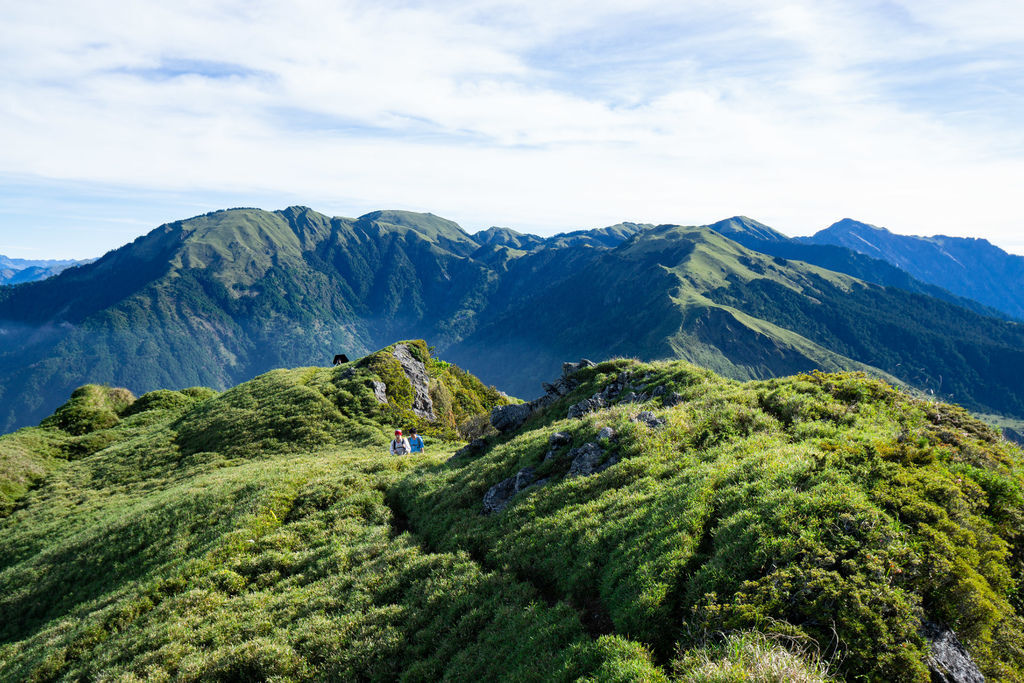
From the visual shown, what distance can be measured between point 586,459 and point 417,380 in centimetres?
4238

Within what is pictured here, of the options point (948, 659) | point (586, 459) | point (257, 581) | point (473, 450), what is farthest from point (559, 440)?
point (948, 659)

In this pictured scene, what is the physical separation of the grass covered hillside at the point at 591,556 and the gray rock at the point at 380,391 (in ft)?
58.0

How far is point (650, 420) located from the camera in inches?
867

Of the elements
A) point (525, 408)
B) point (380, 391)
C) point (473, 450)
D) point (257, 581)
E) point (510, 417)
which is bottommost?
point (257, 581)

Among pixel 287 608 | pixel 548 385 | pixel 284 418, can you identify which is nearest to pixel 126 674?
pixel 287 608

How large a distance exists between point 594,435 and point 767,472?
8.17 metres

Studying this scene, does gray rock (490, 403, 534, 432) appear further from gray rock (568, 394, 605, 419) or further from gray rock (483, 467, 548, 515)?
gray rock (483, 467, 548, 515)

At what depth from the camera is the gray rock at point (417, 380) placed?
179 feet

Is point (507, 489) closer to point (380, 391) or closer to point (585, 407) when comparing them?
point (585, 407)

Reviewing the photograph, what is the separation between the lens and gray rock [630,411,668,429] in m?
21.5

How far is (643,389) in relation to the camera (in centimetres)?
3047

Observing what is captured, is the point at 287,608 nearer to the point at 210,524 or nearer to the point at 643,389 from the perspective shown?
the point at 210,524

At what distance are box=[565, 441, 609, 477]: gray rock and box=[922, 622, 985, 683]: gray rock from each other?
1113cm

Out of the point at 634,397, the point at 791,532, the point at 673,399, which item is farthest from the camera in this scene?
Answer: the point at 634,397
